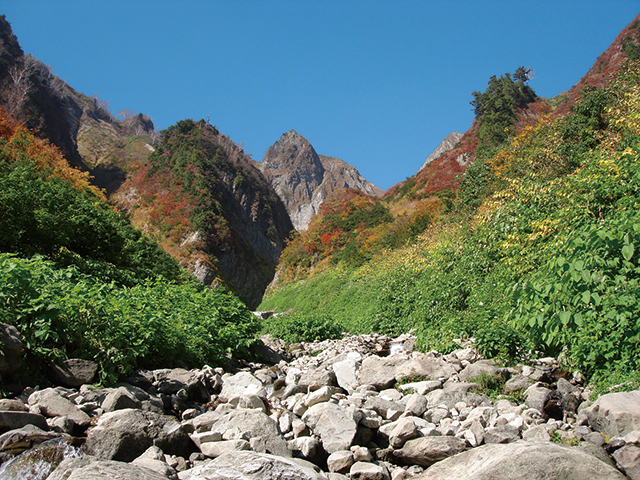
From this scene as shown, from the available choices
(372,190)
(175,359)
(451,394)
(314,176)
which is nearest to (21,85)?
(175,359)

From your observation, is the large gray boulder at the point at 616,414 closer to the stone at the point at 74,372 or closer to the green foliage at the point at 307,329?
the stone at the point at 74,372

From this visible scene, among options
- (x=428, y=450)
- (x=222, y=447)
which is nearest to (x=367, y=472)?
(x=428, y=450)

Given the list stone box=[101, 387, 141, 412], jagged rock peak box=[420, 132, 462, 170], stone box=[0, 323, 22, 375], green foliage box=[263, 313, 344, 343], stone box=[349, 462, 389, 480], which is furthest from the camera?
jagged rock peak box=[420, 132, 462, 170]

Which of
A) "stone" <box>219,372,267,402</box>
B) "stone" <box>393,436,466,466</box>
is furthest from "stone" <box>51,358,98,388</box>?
"stone" <box>393,436,466,466</box>

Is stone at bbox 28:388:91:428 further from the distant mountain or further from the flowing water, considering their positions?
the distant mountain

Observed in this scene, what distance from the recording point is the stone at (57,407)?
4.54 metres

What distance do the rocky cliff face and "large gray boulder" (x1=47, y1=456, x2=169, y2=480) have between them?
135366 mm

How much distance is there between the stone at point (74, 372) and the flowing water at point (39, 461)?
1.66 m

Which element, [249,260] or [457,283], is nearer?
[457,283]

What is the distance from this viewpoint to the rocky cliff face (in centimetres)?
14612

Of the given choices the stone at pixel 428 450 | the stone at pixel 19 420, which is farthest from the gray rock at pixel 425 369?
the stone at pixel 19 420

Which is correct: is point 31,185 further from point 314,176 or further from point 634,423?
point 314,176

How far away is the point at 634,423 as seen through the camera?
405cm

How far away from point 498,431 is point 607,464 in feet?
3.99
